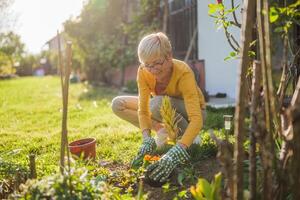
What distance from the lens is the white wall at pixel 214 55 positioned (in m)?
7.10

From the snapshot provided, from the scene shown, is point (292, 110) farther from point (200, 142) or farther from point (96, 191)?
point (200, 142)

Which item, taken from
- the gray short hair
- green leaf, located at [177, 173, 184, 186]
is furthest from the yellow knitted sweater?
the gray short hair

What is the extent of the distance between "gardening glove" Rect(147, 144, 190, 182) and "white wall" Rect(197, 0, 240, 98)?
4516 millimetres

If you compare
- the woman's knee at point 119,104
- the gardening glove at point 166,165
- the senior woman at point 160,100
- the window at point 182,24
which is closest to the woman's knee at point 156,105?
the senior woman at point 160,100

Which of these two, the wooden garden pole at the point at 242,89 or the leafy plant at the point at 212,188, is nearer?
the wooden garden pole at the point at 242,89

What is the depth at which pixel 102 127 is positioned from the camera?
526 centimetres

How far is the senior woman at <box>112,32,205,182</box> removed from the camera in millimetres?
2684

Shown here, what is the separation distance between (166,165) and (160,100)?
112 centimetres

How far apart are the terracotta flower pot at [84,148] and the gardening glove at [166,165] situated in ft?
2.07

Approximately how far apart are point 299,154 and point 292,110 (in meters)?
0.21

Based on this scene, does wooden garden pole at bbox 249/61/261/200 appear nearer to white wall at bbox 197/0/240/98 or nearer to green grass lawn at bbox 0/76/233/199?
green grass lawn at bbox 0/76/233/199

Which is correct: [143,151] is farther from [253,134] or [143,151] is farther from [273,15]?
[273,15]

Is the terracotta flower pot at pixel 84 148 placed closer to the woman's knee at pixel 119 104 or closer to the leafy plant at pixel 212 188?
the woman's knee at pixel 119 104

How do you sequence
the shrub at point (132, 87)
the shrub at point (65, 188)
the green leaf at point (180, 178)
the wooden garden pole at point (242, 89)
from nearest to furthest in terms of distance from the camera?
the wooden garden pole at point (242, 89) → the shrub at point (65, 188) → the green leaf at point (180, 178) → the shrub at point (132, 87)
